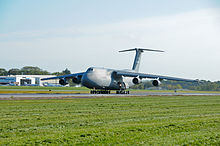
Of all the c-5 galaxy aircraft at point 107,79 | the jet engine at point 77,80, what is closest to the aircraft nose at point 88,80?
the c-5 galaxy aircraft at point 107,79

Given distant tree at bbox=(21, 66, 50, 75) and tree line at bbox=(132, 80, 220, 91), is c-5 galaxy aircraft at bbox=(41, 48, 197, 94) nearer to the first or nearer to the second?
tree line at bbox=(132, 80, 220, 91)

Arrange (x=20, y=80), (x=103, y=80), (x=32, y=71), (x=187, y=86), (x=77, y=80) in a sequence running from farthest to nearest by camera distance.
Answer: (x=32, y=71) → (x=20, y=80) → (x=187, y=86) → (x=77, y=80) → (x=103, y=80)

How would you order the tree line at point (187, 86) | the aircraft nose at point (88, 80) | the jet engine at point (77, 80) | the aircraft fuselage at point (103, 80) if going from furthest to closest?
the tree line at point (187, 86)
the jet engine at point (77, 80)
the aircraft fuselage at point (103, 80)
the aircraft nose at point (88, 80)

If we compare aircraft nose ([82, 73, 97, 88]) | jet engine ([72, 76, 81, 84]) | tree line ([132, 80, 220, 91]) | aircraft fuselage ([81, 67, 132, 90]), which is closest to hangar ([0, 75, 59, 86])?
tree line ([132, 80, 220, 91])

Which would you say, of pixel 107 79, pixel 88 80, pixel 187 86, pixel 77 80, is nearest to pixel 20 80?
pixel 187 86

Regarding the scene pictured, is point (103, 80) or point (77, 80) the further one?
point (77, 80)

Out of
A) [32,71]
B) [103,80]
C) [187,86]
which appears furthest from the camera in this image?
[32,71]

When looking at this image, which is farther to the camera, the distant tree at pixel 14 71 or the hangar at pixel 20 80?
the distant tree at pixel 14 71

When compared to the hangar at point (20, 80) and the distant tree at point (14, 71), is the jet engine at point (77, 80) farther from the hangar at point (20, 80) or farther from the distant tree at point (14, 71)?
the distant tree at point (14, 71)

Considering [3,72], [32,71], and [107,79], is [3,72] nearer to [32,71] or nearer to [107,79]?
[32,71]

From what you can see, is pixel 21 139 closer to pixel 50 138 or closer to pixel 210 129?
pixel 50 138

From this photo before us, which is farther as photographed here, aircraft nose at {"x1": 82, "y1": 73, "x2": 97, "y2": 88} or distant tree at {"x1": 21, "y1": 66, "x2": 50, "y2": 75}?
distant tree at {"x1": 21, "y1": 66, "x2": 50, "y2": 75}

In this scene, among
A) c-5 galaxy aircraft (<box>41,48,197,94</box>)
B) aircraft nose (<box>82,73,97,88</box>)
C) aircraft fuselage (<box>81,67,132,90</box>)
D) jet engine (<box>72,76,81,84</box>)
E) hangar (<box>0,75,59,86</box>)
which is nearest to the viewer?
aircraft nose (<box>82,73,97,88</box>)

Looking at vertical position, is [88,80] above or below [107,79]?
below
